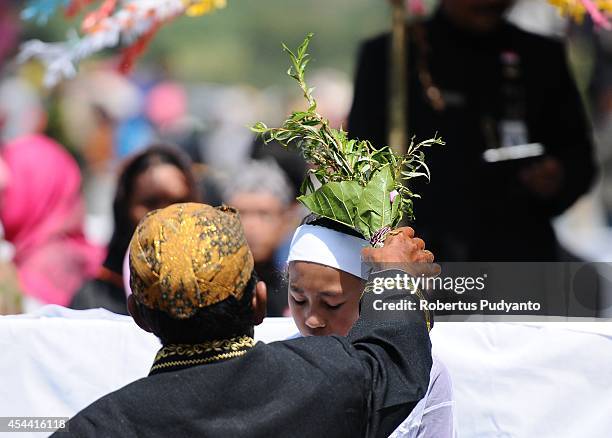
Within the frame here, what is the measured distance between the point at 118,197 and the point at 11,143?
0.60 metres

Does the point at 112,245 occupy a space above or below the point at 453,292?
above

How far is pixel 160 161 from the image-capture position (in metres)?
5.00

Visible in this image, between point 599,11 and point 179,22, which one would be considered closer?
point 599,11

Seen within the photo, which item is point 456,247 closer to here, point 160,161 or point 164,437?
point 160,161

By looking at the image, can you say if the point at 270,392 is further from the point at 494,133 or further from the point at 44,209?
the point at 44,209

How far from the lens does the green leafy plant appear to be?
2408 millimetres

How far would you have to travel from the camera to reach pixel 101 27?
510cm

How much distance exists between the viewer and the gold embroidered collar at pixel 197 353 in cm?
197

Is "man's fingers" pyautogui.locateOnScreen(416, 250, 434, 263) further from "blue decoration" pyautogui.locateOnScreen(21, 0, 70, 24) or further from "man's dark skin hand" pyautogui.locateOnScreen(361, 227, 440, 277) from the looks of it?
"blue decoration" pyautogui.locateOnScreen(21, 0, 70, 24)

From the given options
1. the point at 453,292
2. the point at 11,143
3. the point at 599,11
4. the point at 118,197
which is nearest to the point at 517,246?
the point at 599,11

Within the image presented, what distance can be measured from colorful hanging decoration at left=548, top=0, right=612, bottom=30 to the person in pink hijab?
2.45 metres

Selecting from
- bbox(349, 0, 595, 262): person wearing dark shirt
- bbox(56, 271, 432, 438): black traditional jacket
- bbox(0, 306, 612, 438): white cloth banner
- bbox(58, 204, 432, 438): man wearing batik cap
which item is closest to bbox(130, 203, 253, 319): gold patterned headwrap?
bbox(58, 204, 432, 438): man wearing batik cap

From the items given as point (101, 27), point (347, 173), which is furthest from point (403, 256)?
point (101, 27)
